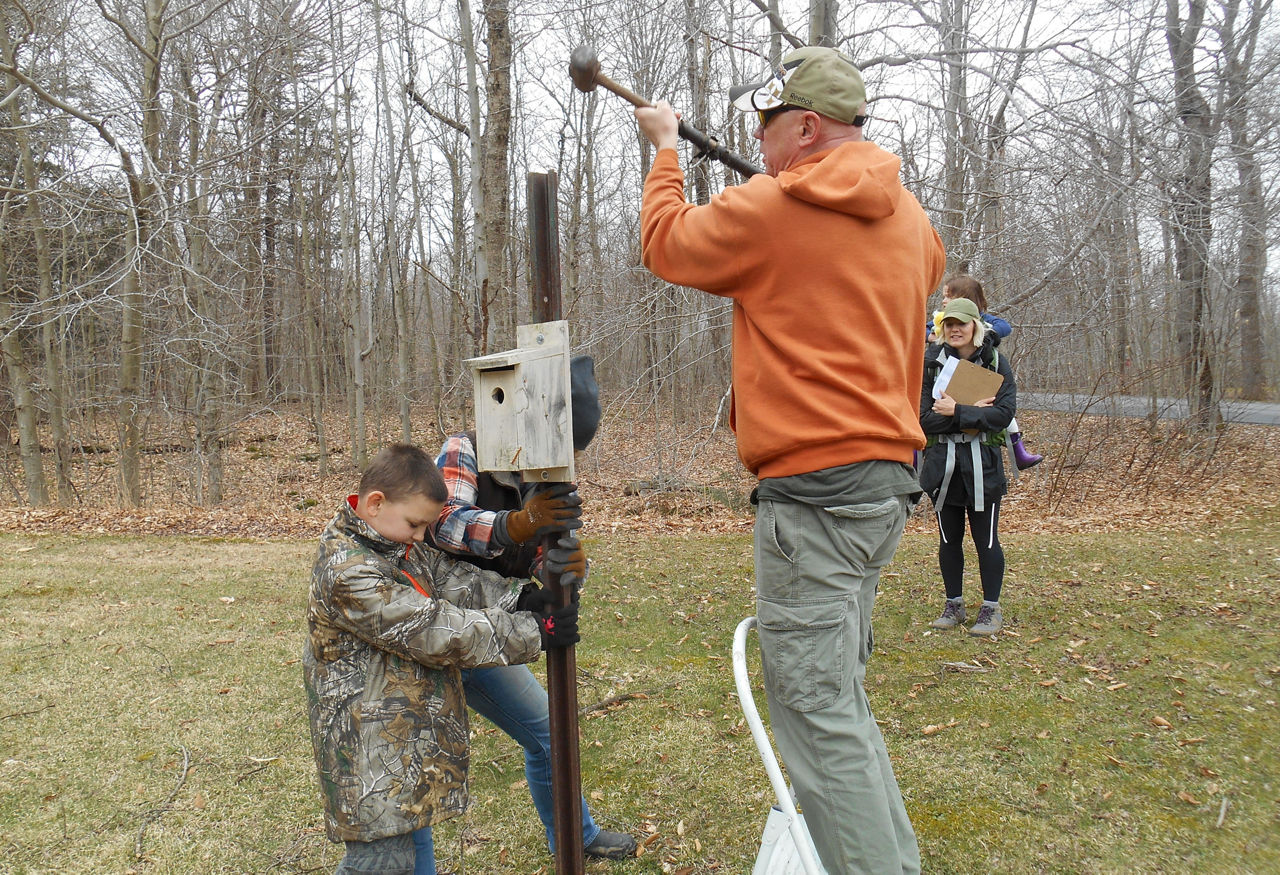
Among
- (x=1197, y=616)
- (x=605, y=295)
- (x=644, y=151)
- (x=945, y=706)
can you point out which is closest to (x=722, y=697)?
(x=945, y=706)

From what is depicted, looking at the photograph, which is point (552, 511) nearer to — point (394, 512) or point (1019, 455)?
point (394, 512)

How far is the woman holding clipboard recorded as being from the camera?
190 inches

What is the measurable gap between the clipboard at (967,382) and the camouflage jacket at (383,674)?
3.45 meters

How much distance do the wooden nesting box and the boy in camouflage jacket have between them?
0.76ft

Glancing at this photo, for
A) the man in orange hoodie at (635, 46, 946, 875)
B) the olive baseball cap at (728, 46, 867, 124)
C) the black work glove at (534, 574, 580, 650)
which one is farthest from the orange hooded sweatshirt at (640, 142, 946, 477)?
the black work glove at (534, 574, 580, 650)

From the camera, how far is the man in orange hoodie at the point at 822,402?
202 cm

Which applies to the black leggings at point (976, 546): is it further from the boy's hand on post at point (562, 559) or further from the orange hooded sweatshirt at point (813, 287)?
the boy's hand on post at point (562, 559)

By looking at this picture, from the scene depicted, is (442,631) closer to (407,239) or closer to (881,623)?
(881,623)

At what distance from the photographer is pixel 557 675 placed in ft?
7.56

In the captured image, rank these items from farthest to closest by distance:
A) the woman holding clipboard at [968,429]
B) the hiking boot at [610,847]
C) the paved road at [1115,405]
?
1. the paved road at [1115,405]
2. the woman holding clipboard at [968,429]
3. the hiking boot at [610,847]

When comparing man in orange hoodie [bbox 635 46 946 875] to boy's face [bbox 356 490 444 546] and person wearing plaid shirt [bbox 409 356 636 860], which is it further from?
boy's face [bbox 356 490 444 546]

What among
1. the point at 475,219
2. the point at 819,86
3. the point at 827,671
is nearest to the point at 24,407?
the point at 475,219

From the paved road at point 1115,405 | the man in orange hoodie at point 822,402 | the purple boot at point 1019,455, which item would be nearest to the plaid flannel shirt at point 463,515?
the man in orange hoodie at point 822,402

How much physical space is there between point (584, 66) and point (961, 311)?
136 inches
